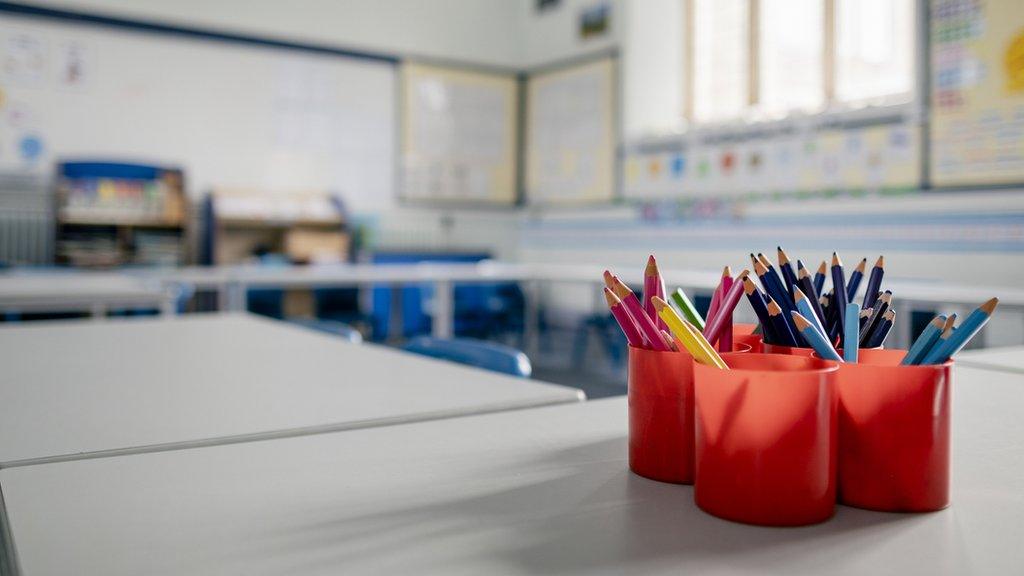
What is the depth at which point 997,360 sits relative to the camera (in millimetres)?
1344

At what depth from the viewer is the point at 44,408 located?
98cm

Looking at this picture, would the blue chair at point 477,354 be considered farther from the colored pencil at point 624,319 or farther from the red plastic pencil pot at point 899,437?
the red plastic pencil pot at point 899,437

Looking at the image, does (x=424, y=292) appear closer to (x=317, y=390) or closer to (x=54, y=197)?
(x=54, y=197)

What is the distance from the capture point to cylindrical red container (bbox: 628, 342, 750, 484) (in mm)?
644

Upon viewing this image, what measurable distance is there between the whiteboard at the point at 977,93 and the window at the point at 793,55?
257 millimetres

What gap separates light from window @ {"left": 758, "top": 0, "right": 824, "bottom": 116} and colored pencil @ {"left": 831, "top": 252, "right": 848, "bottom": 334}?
5.30 meters

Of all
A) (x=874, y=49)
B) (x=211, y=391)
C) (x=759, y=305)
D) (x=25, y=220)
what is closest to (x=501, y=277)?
(x=874, y=49)

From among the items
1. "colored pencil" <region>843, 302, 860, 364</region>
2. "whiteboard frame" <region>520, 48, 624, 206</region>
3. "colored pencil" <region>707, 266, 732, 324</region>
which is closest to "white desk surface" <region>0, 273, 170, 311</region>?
"colored pencil" <region>707, 266, 732, 324</region>

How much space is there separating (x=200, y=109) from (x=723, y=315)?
6325 mm

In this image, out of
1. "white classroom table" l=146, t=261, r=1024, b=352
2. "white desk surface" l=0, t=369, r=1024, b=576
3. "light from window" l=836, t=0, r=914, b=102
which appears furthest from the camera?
"light from window" l=836, t=0, r=914, b=102

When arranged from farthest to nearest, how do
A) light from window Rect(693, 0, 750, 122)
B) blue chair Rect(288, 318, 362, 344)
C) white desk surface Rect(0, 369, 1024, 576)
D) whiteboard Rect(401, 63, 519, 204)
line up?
whiteboard Rect(401, 63, 519, 204), light from window Rect(693, 0, 750, 122), blue chair Rect(288, 318, 362, 344), white desk surface Rect(0, 369, 1024, 576)

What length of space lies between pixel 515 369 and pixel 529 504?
0.89 meters

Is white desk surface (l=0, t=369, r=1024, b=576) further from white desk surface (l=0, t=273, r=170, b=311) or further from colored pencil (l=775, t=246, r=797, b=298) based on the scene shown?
white desk surface (l=0, t=273, r=170, b=311)

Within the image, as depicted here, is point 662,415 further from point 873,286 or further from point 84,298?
point 84,298
